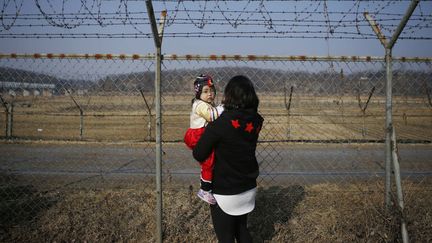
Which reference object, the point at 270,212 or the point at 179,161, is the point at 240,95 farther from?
the point at 179,161

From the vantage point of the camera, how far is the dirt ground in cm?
395

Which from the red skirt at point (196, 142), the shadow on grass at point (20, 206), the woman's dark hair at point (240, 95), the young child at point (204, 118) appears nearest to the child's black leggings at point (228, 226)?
the young child at point (204, 118)

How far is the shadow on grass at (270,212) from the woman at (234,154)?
1.31 metres

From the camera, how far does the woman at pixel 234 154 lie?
256cm

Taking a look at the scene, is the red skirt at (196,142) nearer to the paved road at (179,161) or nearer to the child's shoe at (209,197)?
the child's shoe at (209,197)

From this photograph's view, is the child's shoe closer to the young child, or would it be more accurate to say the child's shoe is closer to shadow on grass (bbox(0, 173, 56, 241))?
the young child

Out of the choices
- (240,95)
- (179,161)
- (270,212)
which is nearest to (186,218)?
(270,212)

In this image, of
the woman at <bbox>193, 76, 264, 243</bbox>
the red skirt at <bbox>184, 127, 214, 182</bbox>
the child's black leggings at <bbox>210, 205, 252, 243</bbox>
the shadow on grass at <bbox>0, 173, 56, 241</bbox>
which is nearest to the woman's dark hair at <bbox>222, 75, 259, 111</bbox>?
the woman at <bbox>193, 76, 264, 243</bbox>

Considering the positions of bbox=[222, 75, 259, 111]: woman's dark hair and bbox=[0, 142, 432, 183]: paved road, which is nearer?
bbox=[222, 75, 259, 111]: woman's dark hair

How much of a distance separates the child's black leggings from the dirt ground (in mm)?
1207

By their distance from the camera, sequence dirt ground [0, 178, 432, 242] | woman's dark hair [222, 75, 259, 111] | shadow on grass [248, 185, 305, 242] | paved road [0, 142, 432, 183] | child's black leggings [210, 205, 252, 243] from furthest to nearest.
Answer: paved road [0, 142, 432, 183] < shadow on grass [248, 185, 305, 242] < dirt ground [0, 178, 432, 242] < child's black leggings [210, 205, 252, 243] < woman's dark hair [222, 75, 259, 111]

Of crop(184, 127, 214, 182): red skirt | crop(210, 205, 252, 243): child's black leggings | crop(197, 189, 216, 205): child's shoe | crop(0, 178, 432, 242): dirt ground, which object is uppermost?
crop(184, 127, 214, 182): red skirt

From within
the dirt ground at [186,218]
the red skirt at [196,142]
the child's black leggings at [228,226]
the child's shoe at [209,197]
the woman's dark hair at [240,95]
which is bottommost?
the dirt ground at [186,218]

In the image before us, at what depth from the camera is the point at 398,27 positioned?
136 inches
